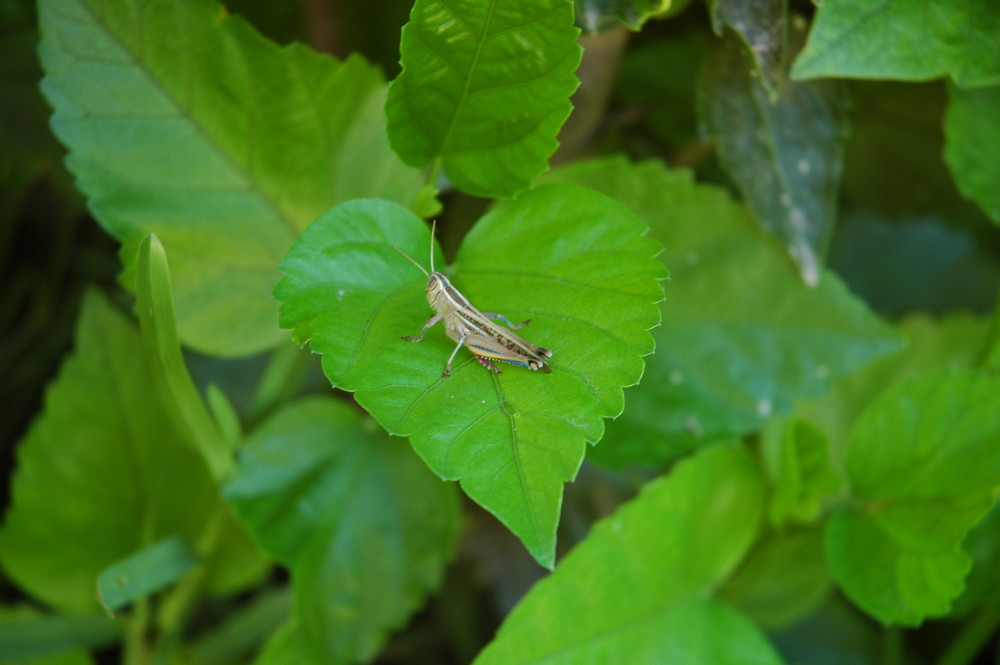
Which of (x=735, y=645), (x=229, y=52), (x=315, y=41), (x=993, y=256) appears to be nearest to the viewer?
(x=229, y=52)

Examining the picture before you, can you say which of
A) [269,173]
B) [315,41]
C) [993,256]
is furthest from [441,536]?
[993,256]

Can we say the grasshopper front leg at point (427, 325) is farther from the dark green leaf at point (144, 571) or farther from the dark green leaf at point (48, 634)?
the dark green leaf at point (48, 634)

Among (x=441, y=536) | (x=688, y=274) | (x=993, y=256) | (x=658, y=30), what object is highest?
(x=658, y=30)

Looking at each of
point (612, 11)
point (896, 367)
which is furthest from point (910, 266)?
point (612, 11)

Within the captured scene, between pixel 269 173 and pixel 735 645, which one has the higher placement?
pixel 269 173

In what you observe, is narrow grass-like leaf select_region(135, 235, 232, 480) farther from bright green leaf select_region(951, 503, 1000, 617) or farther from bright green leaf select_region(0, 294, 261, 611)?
bright green leaf select_region(951, 503, 1000, 617)

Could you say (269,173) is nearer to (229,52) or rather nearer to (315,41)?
(229,52)

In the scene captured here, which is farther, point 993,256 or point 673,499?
point 993,256
